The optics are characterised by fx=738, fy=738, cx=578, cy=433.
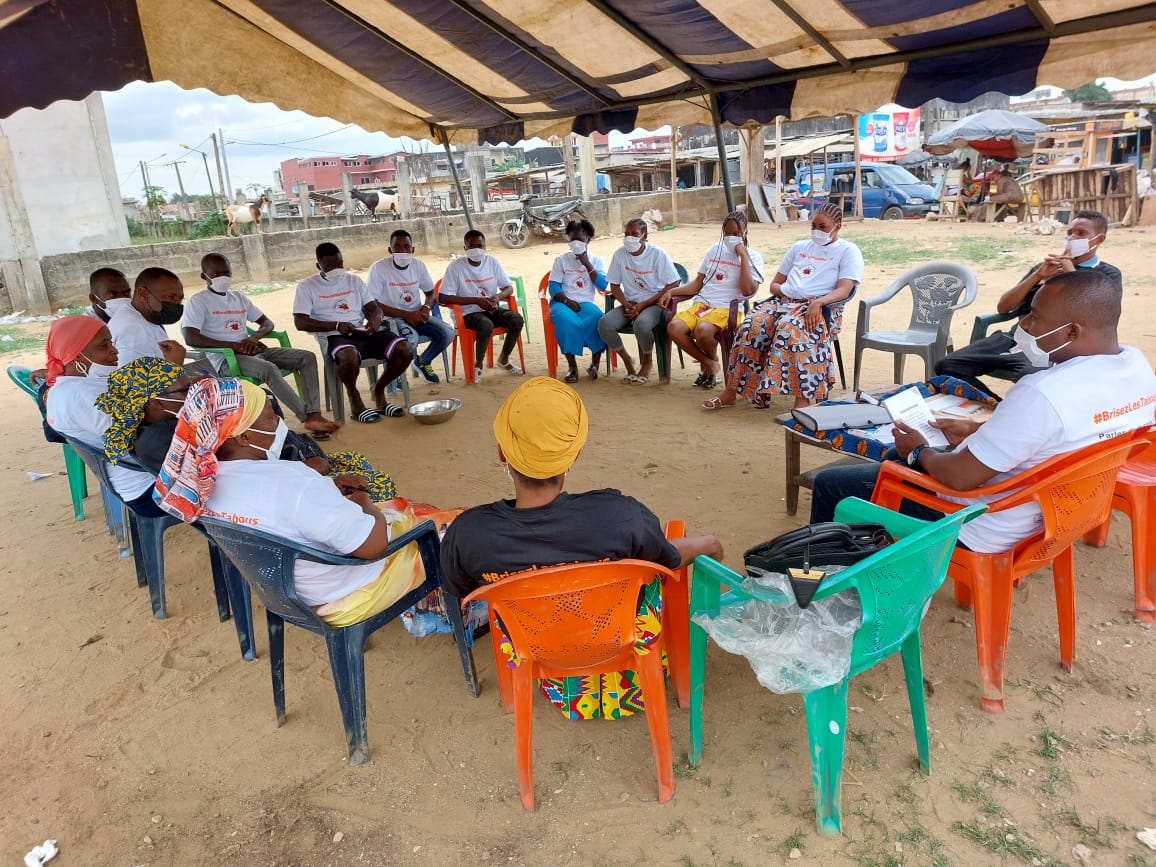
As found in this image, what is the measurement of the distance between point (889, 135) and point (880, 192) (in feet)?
35.1

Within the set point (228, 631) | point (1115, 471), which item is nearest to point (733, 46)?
point (1115, 471)

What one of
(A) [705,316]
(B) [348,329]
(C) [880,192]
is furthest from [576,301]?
(C) [880,192]

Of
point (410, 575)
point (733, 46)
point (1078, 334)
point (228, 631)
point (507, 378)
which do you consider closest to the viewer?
point (1078, 334)

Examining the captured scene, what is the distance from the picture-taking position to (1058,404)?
2.08 meters

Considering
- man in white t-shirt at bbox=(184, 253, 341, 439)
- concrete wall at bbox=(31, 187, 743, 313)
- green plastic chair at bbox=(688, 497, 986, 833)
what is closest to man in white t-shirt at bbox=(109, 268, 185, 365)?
man in white t-shirt at bbox=(184, 253, 341, 439)

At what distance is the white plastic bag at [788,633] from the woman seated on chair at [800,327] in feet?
10.9

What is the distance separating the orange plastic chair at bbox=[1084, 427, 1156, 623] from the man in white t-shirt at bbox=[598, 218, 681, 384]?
3.86 metres

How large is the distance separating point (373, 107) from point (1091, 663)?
20.6 ft

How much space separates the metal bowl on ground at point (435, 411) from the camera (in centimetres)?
549

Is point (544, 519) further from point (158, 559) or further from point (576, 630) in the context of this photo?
point (158, 559)

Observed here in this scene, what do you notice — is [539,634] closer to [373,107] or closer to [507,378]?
[507,378]

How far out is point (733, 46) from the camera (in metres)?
4.42

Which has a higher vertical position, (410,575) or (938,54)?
(938,54)

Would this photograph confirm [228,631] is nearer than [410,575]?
No
